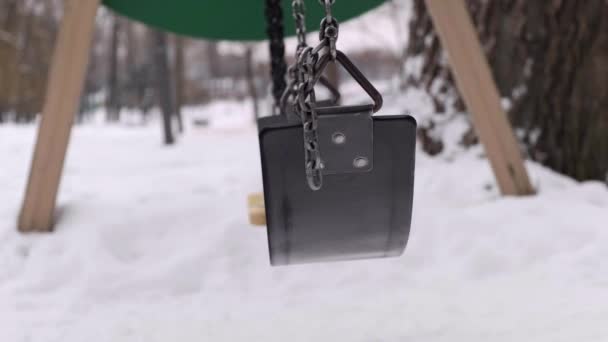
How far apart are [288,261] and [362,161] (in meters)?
0.21

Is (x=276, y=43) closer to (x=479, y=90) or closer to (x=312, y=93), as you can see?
(x=312, y=93)

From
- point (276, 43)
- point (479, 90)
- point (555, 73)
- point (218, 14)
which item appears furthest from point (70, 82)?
point (555, 73)

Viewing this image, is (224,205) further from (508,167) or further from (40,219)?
(508,167)

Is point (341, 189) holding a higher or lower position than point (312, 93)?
lower

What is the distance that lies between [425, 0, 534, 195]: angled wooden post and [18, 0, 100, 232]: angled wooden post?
116 cm

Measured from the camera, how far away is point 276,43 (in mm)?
1230

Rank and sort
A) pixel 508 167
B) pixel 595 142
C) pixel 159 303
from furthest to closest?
1. pixel 595 142
2. pixel 508 167
3. pixel 159 303

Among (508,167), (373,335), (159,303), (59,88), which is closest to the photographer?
(373,335)

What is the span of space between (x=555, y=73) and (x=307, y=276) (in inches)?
56.1

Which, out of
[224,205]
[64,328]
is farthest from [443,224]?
[64,328]

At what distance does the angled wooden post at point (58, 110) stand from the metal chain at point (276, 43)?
2.29ft

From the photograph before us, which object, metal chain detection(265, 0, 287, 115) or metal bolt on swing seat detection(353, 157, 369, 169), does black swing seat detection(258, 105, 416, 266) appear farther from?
metal chain detection(265, 0, 287, 115)

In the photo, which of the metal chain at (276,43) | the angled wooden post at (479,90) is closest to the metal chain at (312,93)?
the metal chain at (276,43)

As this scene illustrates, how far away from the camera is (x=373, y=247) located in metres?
0.78
